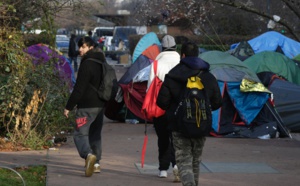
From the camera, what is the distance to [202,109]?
280 inches

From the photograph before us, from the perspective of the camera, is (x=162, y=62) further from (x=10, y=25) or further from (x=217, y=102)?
(x=10, y=25)

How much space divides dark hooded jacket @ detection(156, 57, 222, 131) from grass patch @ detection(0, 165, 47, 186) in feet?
7.34

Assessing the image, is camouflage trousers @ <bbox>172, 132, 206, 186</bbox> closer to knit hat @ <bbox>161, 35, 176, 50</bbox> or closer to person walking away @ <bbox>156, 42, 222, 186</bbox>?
person walking away @ <bbox>156, 42, 222, 186</bbox>

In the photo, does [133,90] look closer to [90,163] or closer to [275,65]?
[275,65]

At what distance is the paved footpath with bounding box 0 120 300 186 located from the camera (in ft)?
28.9

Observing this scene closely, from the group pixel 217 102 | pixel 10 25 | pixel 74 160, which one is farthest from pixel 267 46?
pixel 217 102

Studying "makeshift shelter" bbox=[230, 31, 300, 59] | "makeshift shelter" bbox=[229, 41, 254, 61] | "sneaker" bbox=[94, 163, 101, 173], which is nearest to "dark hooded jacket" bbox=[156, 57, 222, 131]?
"sneaker" bbox=[94, 163, 101, 173]

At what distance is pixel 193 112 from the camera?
7078mm

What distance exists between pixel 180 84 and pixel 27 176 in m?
2.81

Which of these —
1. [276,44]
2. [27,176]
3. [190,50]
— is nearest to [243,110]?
[27,176]

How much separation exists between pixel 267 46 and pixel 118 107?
29.7 feet

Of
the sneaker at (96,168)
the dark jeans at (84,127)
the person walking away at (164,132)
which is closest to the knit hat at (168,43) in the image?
the person walking away at (164,132)

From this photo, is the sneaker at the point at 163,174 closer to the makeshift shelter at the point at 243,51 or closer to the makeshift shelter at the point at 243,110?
the makeshift shelter at the point at 243,110

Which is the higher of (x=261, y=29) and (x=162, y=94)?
(x=162, y=94)
